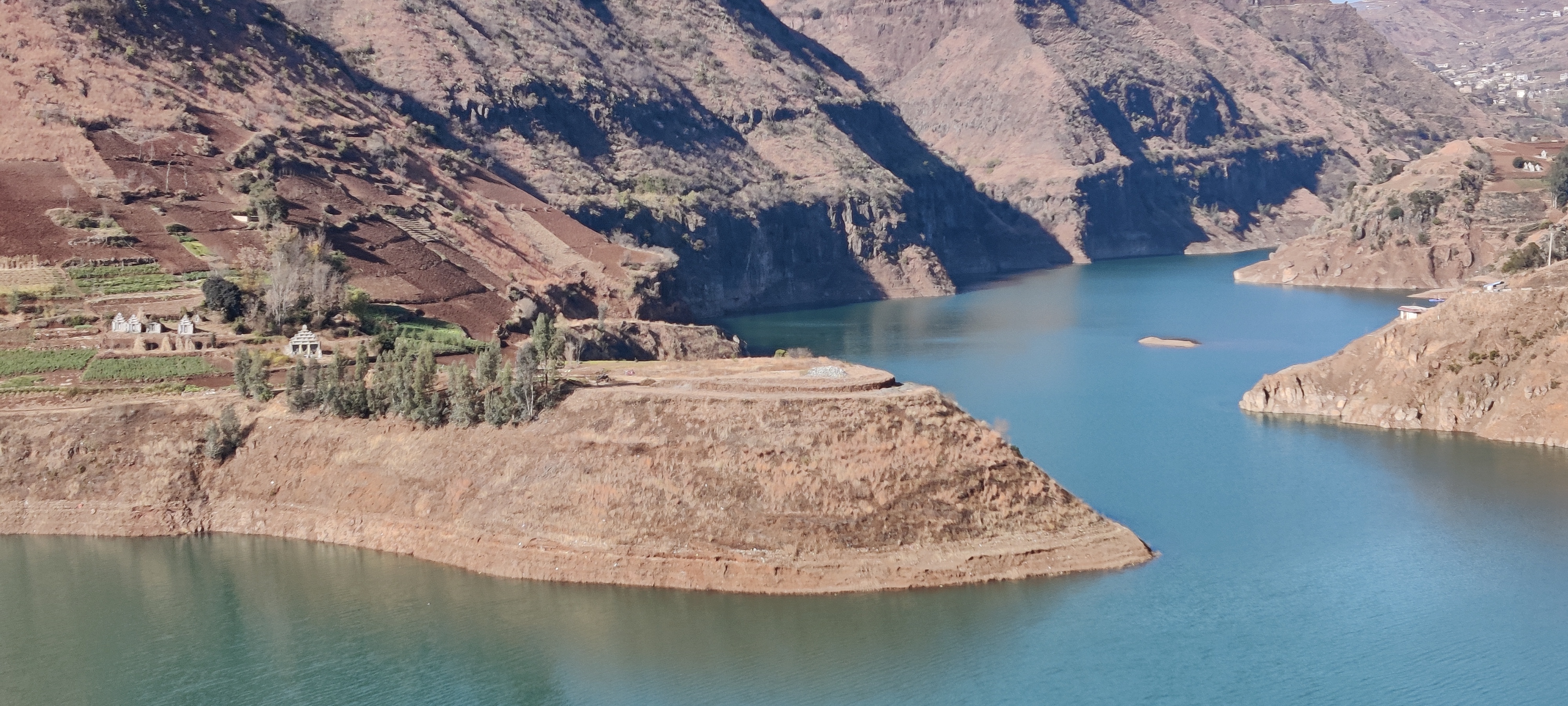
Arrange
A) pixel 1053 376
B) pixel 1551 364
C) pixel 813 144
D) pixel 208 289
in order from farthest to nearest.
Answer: pixel 813 144 < pixel 1053 376 < pixel 1551 364 < pixel 208 289

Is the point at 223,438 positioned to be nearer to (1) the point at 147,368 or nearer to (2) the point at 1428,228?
(1) the point at 147,368

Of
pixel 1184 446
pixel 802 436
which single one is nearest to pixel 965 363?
pixel 1184 446

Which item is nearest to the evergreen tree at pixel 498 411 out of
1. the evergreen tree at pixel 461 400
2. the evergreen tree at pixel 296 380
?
the evergreen tree at pixel 461 400

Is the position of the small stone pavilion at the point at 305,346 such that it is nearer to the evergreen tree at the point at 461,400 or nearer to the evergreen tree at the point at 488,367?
the evergreen tree at the point at 488,367

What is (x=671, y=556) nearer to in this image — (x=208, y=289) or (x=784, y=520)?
(x=784, y=520)

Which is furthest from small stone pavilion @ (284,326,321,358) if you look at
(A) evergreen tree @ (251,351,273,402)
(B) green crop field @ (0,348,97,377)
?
(B) green crop field @ (0,348,97,377)

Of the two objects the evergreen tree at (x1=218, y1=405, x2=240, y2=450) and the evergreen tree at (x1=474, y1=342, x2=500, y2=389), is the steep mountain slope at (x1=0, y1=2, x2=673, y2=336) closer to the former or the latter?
the evergreen tree at (x1=218, y1=405, x2=240, y2=450)
